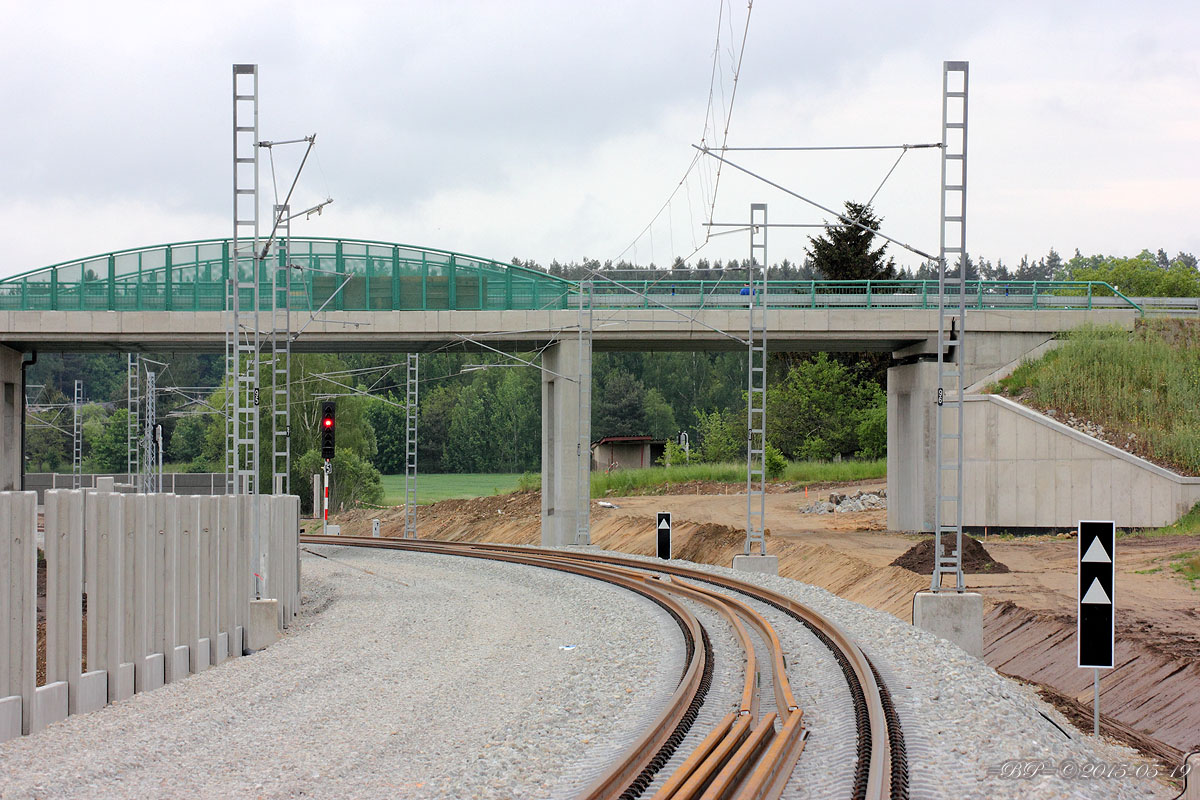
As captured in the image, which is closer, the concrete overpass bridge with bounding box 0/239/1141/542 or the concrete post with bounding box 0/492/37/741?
the concrete post with bounding box 0/492/37/741

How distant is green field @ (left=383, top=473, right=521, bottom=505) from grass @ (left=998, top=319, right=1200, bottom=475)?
54.3 m

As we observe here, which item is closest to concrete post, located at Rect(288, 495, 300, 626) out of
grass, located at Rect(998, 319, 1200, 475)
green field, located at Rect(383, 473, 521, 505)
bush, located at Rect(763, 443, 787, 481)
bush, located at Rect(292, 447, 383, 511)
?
grass, located at Rect(998, 319, 1200, 475)

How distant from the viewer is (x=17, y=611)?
37.8ft

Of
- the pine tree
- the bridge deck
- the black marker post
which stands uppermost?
the pine tree

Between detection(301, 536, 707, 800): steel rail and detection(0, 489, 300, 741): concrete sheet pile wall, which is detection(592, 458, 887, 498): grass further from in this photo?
detection(0, 489, 300, 741): concrete sheet pile wall

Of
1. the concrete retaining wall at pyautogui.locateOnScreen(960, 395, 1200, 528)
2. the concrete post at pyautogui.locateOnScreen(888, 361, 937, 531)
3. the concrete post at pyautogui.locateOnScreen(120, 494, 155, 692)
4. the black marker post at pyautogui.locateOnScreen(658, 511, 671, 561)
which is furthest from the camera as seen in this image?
the concrete post at pyautogui.locateOnScreen(888, 361, 937, 531)

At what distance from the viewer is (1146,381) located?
4031 cm

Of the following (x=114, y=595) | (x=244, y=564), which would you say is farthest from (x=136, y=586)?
(x=244, y=564)

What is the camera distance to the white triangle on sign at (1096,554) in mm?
13031

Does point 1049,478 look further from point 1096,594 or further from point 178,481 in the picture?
point 178,481

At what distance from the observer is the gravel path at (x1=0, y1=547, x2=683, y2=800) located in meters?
9.51

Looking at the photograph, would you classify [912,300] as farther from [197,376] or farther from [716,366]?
[197,376]

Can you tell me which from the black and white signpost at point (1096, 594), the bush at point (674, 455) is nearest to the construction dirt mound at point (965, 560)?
the black and white signpost at point (1096, 594)

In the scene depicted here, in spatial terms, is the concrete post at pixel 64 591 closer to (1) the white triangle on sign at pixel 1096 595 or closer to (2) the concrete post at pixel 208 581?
(2) the concrete post at pixel 208 581
